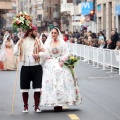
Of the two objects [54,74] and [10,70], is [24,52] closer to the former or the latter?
[54,74]

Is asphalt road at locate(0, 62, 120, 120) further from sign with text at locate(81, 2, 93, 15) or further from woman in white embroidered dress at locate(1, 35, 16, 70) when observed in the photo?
sign with text at locate(81, 2, 93, 15)

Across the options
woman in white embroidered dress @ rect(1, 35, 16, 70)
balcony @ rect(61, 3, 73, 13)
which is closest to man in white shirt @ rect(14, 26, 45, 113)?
woman in white embroidered dress @ rect(1, 35, 16, 70)

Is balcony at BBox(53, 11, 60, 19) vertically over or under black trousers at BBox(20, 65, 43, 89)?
over

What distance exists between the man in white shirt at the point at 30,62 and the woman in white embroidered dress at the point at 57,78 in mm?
141

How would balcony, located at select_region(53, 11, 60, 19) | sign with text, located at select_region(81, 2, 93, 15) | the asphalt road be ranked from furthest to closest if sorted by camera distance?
balcony, located at select_region(53, 11, 60, 19) < sign with text, located at select_region(81, 2, 93, 15) < the asphalt road

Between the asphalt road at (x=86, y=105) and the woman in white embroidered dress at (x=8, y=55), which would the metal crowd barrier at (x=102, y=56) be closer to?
the woman in white embroidered dress at (x=8, y=55)

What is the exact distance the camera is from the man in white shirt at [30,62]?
1420 cm

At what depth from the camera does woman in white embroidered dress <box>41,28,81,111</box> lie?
14125 millimetres

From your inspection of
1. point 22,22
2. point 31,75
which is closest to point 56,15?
point 31,75

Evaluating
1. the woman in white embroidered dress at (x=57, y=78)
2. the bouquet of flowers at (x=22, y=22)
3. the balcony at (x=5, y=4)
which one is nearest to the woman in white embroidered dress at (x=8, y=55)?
the woman in white embroidered dress at (x=57, y=78)

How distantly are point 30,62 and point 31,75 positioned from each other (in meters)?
0.29

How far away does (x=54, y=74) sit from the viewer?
14242 mm

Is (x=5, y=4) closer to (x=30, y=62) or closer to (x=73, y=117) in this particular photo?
(x=30, y=62)

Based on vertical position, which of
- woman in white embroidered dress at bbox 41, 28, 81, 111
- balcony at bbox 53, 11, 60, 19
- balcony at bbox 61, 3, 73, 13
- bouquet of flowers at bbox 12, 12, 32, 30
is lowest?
woman in white embroidered dress at bbox 41, 28, 81, 111
